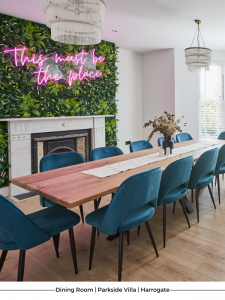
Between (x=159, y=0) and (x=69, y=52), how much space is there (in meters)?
1.92

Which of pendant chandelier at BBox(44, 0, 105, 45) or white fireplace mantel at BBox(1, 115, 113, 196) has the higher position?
pendant chandelier at BBox(44, 0, 105, 45)

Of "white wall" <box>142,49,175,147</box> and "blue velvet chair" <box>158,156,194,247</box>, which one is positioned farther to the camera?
"white wall" <box>142,49,175,147</box>

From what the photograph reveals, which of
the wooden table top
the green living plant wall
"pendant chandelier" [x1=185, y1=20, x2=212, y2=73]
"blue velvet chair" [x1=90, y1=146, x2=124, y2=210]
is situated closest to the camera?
the wooden table top

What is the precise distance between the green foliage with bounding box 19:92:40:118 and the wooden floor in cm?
212

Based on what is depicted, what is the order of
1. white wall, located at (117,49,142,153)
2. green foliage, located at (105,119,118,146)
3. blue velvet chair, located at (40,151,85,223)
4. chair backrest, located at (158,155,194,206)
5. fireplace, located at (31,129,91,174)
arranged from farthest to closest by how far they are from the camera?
white wall, located at (117,49,142,153)
green foliage, located at (105,119,118,146)
fireplace, located at (31,129,91,174)
blue velvet chair, located at (40,151,85,223)
chair backrest, located at (158,155,194,206)

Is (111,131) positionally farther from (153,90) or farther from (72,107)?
(153,90)

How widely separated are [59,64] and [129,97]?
2.35 m

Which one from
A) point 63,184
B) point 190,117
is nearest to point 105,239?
point 63,184

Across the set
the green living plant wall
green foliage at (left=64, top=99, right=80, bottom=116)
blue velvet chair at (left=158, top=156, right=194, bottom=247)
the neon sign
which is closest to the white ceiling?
the green living plant wall

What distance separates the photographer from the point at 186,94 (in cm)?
638

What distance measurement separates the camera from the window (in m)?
6.56

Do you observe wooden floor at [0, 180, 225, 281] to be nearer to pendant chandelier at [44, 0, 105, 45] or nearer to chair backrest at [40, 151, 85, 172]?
chair backrest at [40, 151, 85, 172]

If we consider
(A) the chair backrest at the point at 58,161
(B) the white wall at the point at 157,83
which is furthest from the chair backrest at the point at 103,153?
(B) the white wall at the point at 157,83

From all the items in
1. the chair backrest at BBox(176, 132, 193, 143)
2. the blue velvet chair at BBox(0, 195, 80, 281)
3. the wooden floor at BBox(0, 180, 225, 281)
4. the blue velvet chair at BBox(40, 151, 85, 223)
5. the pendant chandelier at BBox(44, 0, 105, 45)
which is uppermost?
the pendant chandelier at BBox(44, 0, 105, 45)
